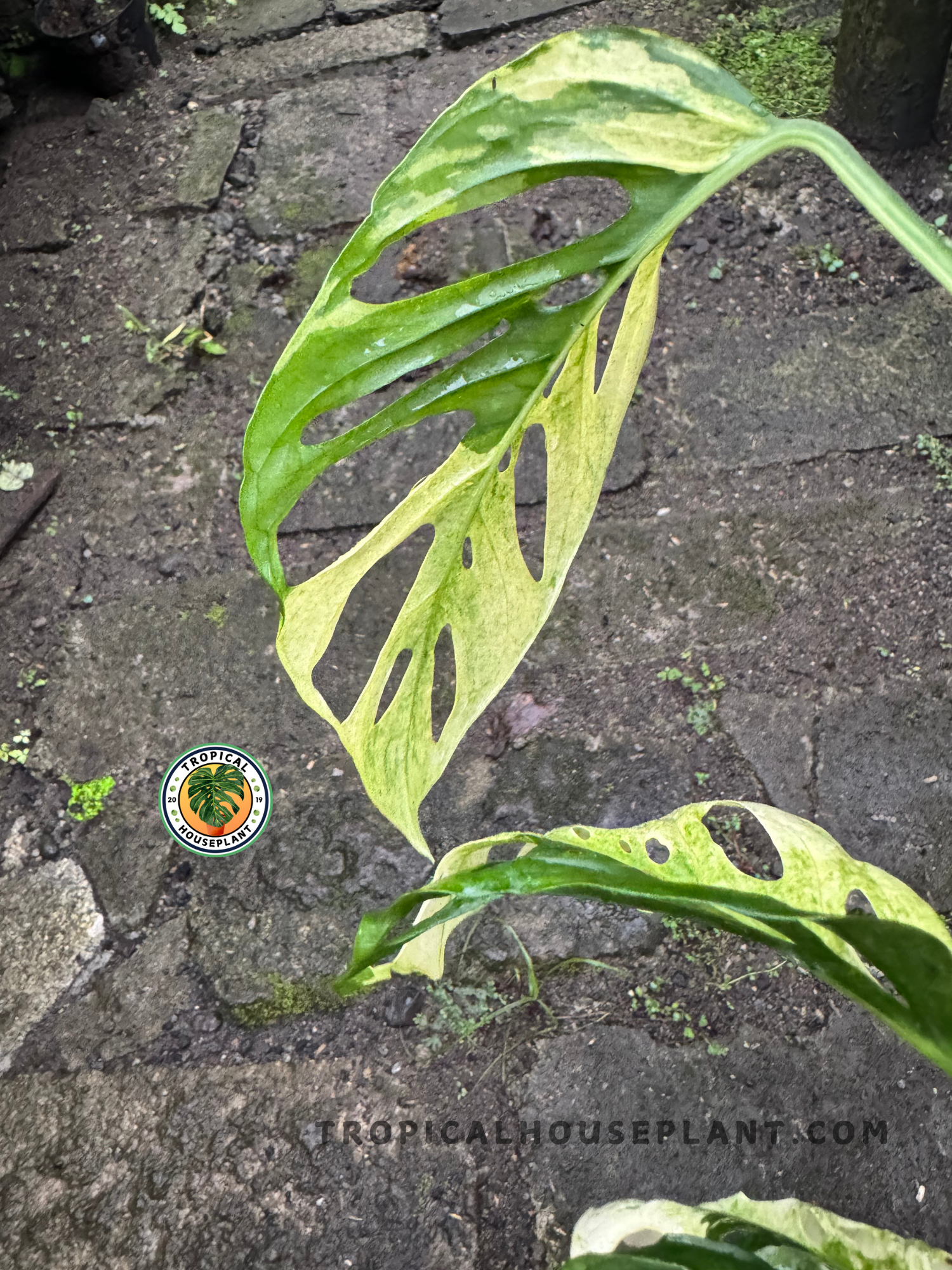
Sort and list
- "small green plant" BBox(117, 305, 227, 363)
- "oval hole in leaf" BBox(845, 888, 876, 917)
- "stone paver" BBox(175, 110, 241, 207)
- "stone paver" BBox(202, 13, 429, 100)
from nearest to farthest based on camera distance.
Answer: "oval hole in leaf" BBox(845, 888, 876, 917) < "small green plant" BBox(117, 305, 227, 363) < "stone paver" BBox(175, 110, 241, 207) < "stone paver" BBox(202, 13, 429, 100)

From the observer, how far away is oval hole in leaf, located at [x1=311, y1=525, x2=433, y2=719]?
1.58 meters

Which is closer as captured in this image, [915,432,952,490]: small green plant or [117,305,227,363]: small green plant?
[915,432,952,490]: small green plant

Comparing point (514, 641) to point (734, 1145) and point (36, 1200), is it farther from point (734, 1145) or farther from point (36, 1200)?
point (36, 1200)

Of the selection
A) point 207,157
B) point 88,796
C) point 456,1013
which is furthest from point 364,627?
point 207,157

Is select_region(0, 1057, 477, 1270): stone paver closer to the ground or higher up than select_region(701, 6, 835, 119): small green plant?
closer to the ground

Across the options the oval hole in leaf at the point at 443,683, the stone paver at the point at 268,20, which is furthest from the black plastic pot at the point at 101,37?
the oval hole in leaf at the point at 443,683

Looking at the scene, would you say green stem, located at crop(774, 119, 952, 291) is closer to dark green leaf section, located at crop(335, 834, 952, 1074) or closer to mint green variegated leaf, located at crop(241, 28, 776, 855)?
mint green variegated leaf, located at crop(241, 28, 776, 855)

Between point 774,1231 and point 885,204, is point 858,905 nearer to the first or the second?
point 774,1231

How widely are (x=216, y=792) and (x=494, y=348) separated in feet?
2.96

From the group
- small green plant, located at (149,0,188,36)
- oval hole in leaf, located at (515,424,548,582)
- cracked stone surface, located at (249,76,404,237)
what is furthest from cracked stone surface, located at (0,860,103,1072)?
small green plant, located at (149,0,188,36)

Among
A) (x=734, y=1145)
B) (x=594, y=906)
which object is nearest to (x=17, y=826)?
(x=594, y=906)

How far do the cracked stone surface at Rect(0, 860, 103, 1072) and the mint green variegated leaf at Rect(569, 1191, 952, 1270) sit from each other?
86cm

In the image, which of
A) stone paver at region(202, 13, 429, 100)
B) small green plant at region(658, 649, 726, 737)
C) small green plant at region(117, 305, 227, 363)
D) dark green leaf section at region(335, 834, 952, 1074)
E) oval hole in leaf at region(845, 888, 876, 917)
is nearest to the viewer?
dark green leaf section at region(335, 834, 952, 1074)

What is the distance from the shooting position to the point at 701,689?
59.9 inches
